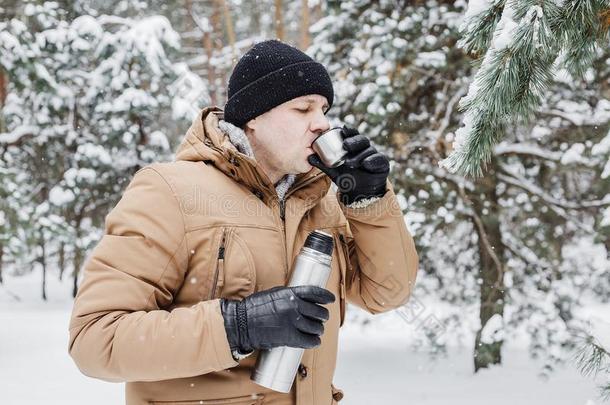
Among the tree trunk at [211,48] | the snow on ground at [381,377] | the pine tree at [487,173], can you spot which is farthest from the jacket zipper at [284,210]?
the tree trunk at [211,48]

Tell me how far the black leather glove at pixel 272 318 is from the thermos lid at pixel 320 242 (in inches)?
7.1

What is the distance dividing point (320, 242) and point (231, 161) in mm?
417

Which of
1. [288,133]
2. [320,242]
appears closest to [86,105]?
[288,133]

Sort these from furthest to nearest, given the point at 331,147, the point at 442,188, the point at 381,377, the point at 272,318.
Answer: the point at 381,377
the point at 442,188
the point at 331,147
the point at 272,318

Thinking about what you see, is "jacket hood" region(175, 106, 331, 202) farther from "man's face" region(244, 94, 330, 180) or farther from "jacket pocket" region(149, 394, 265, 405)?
"jacket pocket" region(149, 394, 265, 405)

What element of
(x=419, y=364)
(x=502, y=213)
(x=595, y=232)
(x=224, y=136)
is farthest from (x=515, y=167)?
(x=224, y=136)

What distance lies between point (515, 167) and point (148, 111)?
24.3ft

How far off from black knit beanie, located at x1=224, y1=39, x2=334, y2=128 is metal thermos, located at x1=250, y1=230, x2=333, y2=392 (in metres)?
0.58

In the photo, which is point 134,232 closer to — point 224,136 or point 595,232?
point 224,136

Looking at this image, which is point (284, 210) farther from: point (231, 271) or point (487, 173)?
point (487, 173)

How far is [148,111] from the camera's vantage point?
11688 mm

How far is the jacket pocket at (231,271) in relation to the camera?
1.73 metres

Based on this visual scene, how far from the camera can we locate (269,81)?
81.9 inches

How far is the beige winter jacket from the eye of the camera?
1548 millimetres
